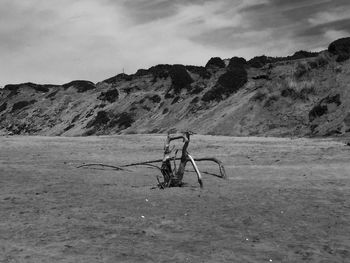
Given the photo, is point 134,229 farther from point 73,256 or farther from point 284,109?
point 284,109

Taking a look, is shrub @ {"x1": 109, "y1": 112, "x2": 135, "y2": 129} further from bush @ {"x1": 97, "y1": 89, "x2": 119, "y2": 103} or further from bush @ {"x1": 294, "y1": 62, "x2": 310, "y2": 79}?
bush @ {"x1": 294, "y1": 62, "x2": 310, "y2": 79}

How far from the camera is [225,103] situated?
54938 millimetres

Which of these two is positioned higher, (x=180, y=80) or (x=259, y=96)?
(x=180, y=80)

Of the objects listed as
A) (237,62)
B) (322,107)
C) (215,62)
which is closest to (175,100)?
(237,62)

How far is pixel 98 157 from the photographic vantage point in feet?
80.4

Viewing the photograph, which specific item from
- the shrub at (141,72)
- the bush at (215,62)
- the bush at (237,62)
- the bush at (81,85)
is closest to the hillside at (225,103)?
the bush at (215,62)

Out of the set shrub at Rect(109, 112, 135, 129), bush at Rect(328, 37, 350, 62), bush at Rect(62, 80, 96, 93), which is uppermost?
bush at Rect(62, 80, 96, 93)

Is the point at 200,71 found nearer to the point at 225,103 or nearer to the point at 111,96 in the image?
the point at 111,96

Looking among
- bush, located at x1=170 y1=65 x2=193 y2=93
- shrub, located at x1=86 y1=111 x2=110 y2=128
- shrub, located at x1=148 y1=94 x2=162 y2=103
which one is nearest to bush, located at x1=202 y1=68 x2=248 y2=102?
bush, located at x1=170 y1=65 x2=193 y2=93

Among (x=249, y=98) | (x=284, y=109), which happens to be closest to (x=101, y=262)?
(x=284, y=109)

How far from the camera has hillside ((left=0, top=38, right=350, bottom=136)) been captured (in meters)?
43.7

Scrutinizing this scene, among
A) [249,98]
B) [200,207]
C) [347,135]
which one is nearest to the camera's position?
[200,207]

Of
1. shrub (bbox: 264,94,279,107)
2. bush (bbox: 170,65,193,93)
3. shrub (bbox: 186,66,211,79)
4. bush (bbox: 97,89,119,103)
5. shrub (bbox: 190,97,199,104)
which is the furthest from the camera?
bush (bbox: 97,89,119,103)

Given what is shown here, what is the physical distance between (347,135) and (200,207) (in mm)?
25091
